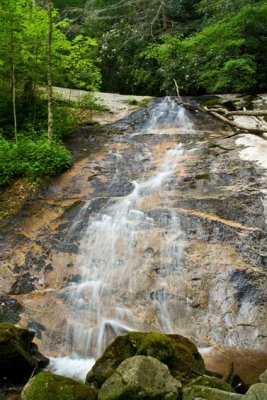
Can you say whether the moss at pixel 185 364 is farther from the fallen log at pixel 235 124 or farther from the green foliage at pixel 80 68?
the green foliage at pixel 80 68

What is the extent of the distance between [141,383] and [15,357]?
6.29 feet

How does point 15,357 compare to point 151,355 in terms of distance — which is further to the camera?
point 15,357

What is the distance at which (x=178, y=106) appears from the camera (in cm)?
1573

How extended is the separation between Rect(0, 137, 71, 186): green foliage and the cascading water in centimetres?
205

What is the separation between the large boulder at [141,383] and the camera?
13.1ft

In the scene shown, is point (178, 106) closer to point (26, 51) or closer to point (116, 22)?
point (26, 51)

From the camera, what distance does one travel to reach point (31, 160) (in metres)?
10.7

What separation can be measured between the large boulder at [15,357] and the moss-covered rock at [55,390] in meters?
0.86

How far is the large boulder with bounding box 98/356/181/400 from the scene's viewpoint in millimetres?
3986

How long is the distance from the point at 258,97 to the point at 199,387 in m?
13.3

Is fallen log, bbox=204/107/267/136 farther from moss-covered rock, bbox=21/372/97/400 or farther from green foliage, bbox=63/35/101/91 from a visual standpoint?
moss-covered rock, bbox=21/372/97/400

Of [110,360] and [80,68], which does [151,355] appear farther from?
[80,68]

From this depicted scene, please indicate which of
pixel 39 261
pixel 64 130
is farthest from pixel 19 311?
pixel 64 130

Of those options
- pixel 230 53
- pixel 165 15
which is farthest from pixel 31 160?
pixel 165 15
